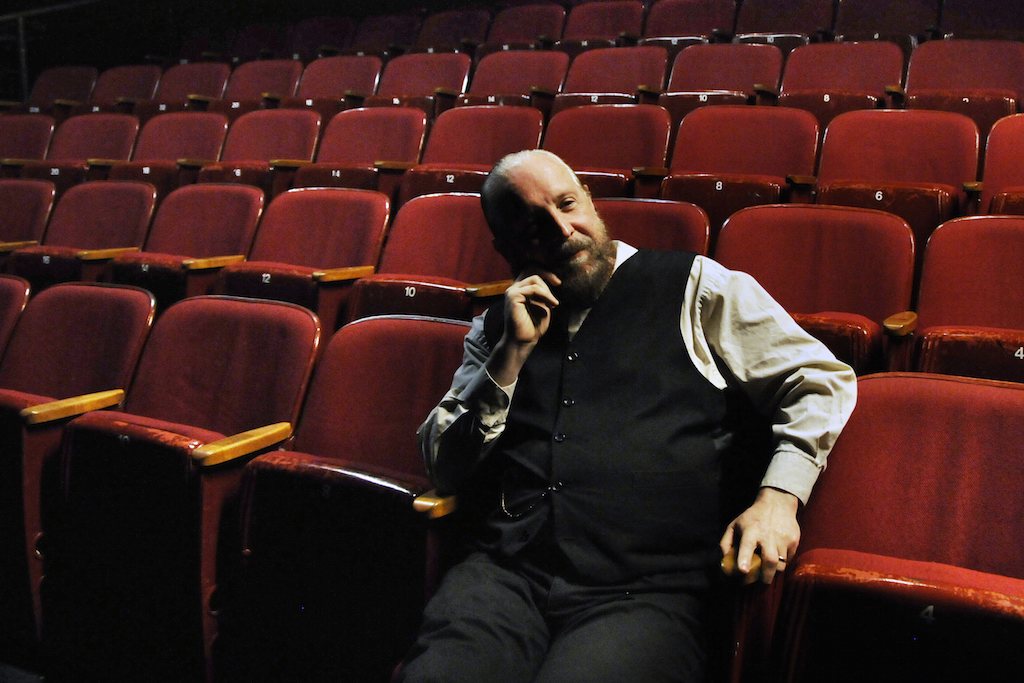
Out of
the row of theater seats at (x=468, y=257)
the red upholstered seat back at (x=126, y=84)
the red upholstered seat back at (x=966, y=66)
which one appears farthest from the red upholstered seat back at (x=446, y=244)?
the red upholstered seat back at (x=126, y=84)

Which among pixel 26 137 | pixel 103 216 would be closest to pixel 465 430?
pixel 103 216

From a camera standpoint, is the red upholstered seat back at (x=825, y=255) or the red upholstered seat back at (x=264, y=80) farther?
the red upholstered seat back at (x=264, y=80)

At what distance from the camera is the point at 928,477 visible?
9.2 inches

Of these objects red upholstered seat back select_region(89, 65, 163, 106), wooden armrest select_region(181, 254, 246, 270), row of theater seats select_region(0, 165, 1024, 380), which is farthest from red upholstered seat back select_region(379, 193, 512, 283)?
red upholstered seat back select_region(89, 65, 163, 106)

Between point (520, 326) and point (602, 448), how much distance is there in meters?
0.05

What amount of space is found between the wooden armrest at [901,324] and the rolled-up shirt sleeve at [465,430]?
163mm

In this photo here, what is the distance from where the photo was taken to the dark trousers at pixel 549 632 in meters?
0.21

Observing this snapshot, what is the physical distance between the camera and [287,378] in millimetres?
366

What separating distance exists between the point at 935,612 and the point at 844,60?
70cm

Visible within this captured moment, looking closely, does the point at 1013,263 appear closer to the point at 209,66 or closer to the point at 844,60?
the point at 844,60

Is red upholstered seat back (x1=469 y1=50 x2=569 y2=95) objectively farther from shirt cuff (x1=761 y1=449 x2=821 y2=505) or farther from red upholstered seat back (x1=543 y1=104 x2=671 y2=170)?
shirt cuff (x1=761 y1=449 x2=821 y2=505)

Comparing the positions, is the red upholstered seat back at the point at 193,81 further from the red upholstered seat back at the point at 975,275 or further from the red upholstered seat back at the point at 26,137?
the red upholstered seat back at the point at 975,275

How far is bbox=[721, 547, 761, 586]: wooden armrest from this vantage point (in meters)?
0.20

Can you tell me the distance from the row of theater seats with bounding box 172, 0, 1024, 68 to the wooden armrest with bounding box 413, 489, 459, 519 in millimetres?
770
